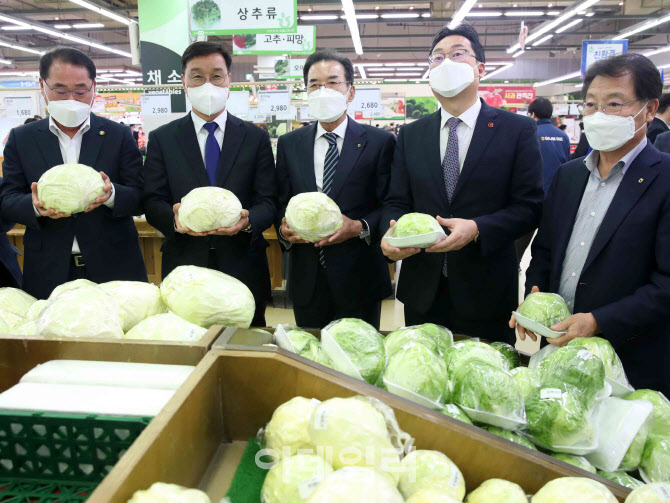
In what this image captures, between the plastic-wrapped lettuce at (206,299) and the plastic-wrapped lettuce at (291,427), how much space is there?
48 centimetres

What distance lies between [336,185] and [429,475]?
1802mm

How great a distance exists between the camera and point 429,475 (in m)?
1.01

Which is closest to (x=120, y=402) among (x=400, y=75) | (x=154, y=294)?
(x=154, y=294)

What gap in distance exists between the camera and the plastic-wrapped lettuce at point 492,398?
3.90 feet

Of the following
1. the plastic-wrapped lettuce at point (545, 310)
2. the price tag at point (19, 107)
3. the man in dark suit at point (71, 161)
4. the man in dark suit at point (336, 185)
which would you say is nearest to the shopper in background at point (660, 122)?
the man in dark suit at point (336, 185)

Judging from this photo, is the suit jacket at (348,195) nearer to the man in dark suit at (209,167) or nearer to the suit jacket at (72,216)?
the man in dark suit at (209,167)

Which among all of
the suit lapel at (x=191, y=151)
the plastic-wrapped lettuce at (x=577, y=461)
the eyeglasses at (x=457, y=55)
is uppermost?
the eyeglasses at (x=457, y=55)

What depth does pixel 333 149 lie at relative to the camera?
8.79 feet

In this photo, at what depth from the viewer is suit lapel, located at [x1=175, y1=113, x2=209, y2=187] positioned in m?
2.58

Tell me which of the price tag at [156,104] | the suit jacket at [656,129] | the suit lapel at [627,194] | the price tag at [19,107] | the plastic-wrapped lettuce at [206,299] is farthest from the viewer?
the price tag at [19,107]

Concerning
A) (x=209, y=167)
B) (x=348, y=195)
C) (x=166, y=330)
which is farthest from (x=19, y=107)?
(x=166, y=330)

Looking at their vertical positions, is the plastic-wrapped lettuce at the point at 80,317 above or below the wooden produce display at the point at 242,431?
above

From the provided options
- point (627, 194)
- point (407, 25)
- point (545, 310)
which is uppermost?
point (407, 25)

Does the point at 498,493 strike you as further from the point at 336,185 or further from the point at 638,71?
the point at 336,185
